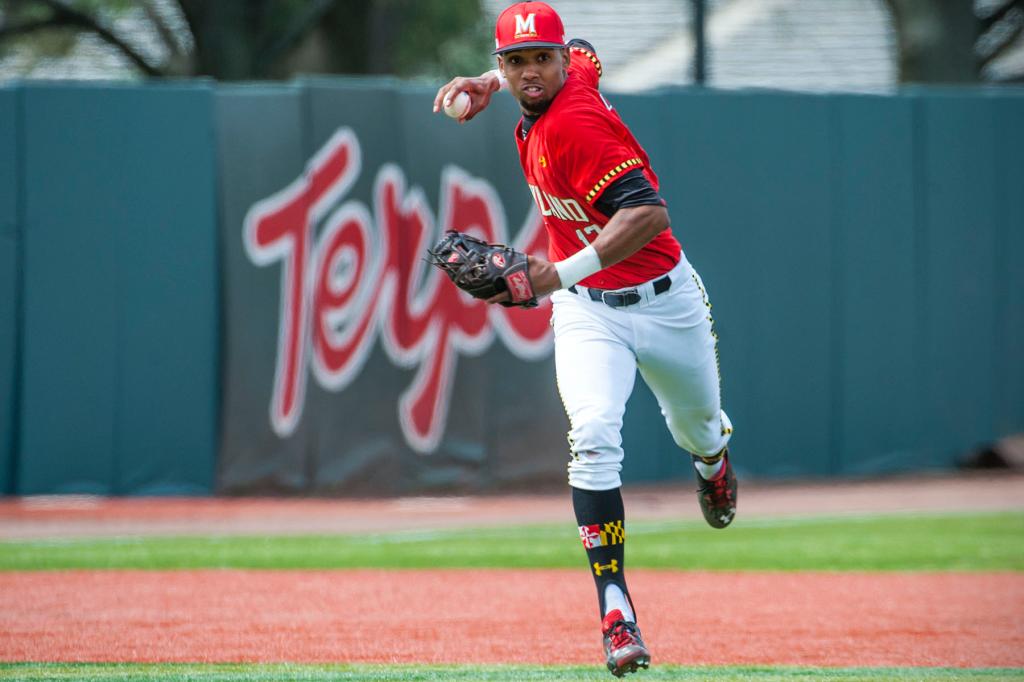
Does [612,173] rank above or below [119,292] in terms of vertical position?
above

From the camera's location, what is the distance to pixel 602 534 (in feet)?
16.3

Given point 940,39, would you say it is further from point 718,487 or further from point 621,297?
point 621,297

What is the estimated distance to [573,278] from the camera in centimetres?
468

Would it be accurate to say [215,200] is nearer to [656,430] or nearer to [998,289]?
[656,430]

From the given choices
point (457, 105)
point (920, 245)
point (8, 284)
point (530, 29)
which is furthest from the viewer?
point (920, 245)

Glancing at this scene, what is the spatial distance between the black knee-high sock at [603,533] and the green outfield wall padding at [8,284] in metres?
6.84

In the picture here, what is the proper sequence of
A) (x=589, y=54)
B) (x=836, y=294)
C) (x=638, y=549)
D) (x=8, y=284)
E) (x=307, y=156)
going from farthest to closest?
(x=836, y=294)
(x=307, y=156)
(x=8, y=284)
(x=638, y=549)
(x=589, y=54)

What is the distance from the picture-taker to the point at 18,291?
10.7 meters

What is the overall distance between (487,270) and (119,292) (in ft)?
22.6

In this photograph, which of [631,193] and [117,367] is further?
[117,367]

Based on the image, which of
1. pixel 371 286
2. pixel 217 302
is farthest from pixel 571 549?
pixel 217 302

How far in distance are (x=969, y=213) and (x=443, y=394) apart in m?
5.17

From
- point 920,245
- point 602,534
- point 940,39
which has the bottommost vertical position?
point 602,534

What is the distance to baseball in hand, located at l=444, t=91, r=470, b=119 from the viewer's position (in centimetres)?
539
